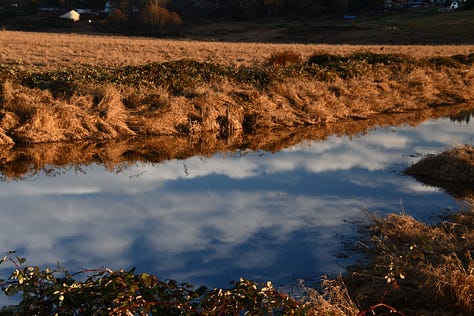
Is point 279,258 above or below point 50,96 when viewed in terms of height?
below

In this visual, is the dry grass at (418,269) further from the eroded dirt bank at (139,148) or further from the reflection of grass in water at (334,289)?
the eroded dirt bank at (139,148)

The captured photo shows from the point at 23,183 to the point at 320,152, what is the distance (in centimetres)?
745

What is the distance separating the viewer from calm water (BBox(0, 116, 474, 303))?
8.58 m

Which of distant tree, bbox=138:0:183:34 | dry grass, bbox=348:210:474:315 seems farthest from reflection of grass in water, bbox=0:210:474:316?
distant tree, bbox=138:0:183:34

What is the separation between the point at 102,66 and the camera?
27391 mm

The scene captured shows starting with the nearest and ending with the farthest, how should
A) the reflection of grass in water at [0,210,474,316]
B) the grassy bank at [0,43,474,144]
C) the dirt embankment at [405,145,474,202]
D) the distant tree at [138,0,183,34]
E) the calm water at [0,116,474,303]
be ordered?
the reflection of grass in water at [0,210,474,316], the calm water at [0,116,474,303], the dirt embankment at [405,145,474,202], the grassy bank at [0,43,474,144], the distant tree at [138,0,183,34]

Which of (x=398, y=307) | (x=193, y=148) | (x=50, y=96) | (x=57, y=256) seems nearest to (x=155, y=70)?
(x=50, y=96)

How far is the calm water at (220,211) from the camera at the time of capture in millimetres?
8578

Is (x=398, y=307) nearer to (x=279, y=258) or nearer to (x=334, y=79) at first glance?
(x=279, y=258)

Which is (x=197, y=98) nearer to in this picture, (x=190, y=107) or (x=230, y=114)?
(x=190, y=107)

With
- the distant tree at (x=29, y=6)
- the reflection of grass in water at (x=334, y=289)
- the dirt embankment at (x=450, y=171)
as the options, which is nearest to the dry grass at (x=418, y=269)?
the reflection of grass in water at (x=334, y=289)

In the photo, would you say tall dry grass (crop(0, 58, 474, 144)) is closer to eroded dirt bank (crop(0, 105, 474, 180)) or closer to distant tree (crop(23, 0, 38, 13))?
eroded dirt bank (crop(0, 105, 474, 180))

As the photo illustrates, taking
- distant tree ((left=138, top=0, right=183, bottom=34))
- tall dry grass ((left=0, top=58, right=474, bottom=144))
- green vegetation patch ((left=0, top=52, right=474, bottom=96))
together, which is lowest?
tall dry grass ((left=0, top=58, right=474, bottom=144))

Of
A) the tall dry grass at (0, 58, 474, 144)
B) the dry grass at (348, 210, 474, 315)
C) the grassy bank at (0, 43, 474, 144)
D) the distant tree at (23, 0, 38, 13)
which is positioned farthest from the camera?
the distant tree at (23, 0, 38, 13)
